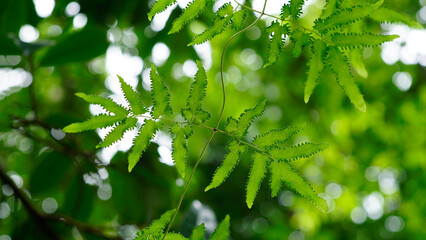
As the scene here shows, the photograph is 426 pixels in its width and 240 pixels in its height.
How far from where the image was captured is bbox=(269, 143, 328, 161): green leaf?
38.9 inches

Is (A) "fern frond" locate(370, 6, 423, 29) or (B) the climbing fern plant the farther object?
(A) "fern frond" locate(370, 6, 423, 29)

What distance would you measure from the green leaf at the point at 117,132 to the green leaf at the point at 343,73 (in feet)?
1.74

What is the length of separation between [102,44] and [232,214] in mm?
1679

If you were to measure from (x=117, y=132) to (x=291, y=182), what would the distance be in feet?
1.53

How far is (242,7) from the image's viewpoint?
39.7 inches

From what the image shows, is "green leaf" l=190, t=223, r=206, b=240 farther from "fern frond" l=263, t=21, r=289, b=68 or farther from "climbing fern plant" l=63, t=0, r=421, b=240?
"fern frond" l=263, t=21, r=289, b=68

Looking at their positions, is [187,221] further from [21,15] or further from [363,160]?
[363,160]

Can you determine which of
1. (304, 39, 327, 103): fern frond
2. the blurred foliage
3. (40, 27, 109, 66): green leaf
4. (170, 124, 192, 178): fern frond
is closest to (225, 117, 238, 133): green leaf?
(170, 124, 192, 178): fern frond

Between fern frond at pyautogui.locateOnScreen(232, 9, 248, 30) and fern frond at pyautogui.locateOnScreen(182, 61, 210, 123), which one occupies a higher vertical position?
fern frond at pyautogui.locateOnScreen(232, 9, 248, 30)

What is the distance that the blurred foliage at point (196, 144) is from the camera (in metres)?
1.92

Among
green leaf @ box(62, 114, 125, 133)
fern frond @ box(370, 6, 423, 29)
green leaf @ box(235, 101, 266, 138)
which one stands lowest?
green leaf @ box(62, 114, 125, 133)

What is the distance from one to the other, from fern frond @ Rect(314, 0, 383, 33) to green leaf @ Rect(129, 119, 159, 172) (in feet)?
1.62

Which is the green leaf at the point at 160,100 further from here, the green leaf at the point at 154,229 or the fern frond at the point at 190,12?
the green leaf at the point at 154,229

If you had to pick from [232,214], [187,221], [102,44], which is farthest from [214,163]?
[102,44]
